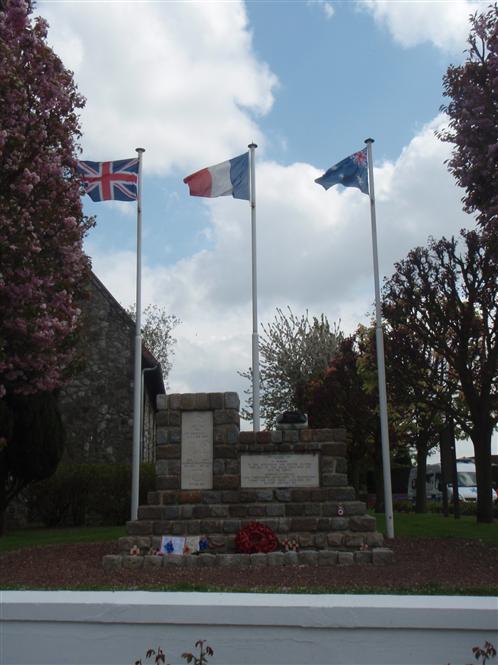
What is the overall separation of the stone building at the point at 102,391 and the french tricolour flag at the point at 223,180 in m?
6.93

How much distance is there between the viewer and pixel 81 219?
14.4 m

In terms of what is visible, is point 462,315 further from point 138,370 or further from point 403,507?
point 403,507

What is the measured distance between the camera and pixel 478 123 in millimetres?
10789

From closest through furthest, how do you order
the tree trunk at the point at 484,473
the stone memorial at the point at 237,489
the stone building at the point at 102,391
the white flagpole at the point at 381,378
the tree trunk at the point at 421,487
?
1. the stone memorial at the point at 237,489
2. the white flagpole at the point at 381,378
3. the tree trunk at the point at 484,473
4. the stone building at the point at 102,391
5. the tree trunk at the point at 421,487

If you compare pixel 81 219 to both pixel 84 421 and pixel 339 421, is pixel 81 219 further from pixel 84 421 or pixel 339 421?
pixel 339 421

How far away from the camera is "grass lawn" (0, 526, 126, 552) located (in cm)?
1390

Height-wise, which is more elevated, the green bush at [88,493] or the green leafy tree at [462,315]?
the green leafy tree at [462,315]

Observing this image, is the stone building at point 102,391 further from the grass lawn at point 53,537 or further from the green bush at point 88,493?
the grass lawn at point 53,537

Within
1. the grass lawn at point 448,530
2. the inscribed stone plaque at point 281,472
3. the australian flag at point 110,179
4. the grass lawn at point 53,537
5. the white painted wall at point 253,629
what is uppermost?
the australian flag at point 110,179

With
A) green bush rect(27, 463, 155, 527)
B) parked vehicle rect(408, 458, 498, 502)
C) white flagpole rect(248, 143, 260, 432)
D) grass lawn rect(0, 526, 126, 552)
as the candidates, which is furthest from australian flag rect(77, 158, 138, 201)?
parked vehicle rect(408, 458, 498, 502)

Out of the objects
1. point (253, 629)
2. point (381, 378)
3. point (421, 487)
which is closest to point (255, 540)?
point (381, 378)

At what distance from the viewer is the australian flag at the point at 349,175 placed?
14266mm

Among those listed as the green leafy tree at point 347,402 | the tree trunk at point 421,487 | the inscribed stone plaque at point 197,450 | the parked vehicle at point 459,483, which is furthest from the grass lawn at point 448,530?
the parked vehicle at point 459,483

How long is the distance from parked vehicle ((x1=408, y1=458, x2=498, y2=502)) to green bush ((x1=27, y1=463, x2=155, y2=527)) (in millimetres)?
15005
